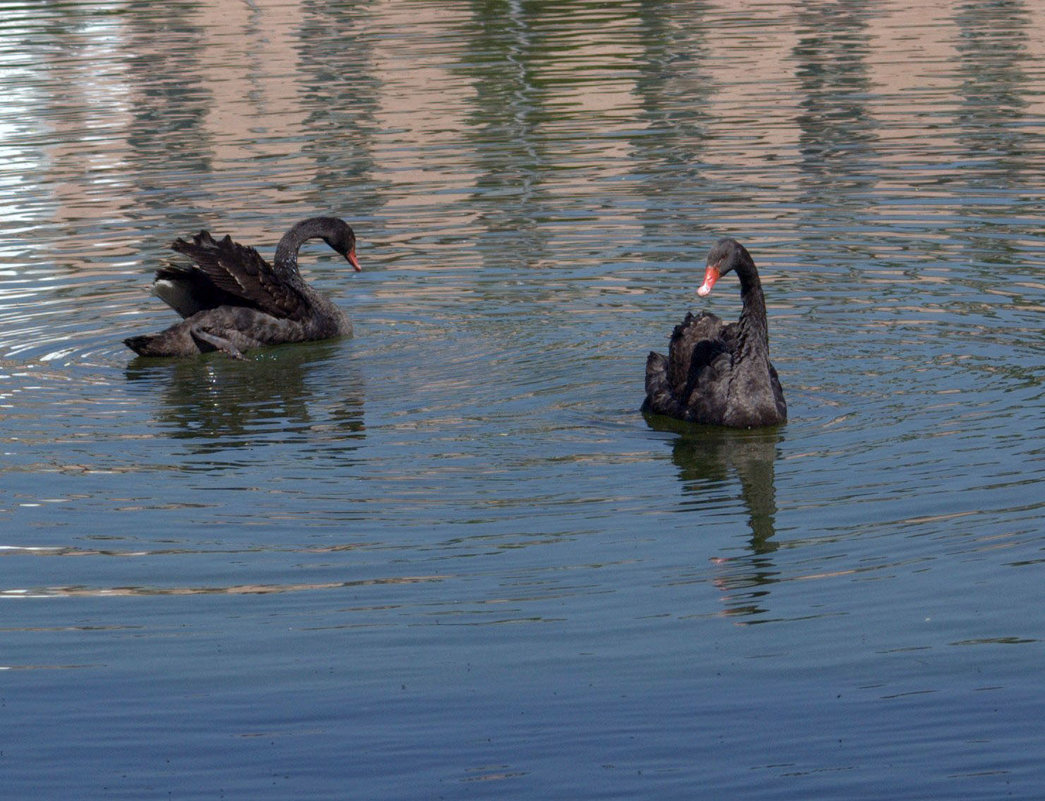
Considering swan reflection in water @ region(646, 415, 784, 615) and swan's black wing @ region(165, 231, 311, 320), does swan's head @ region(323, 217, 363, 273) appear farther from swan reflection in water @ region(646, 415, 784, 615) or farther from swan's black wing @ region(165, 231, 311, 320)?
swan reflection in water @ region(646, 415, 784, 615)

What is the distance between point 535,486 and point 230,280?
16.9 ft

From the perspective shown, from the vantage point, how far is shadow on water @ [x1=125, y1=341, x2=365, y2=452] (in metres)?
11.8

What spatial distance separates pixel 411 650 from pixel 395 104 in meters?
20.9

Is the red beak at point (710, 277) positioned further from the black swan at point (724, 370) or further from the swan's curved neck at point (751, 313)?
the swan's curved neck at point (751, 313)

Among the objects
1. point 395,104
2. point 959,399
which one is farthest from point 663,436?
point 395,104

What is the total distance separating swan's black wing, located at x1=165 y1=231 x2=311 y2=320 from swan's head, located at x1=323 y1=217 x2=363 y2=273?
104 centimetres

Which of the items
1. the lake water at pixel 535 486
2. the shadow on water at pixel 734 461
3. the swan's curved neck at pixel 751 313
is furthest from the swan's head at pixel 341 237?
the swan's curved neck at pixel 751 313

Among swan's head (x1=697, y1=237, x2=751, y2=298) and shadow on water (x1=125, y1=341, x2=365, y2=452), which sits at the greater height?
swan's head (x1=697, y1=237, x2=751, y2=298)

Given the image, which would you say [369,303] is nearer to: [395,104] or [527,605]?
[527,605]

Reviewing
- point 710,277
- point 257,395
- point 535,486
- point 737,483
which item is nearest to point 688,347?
point 710,277

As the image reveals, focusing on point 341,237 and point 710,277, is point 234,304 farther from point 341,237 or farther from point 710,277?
point 710,277

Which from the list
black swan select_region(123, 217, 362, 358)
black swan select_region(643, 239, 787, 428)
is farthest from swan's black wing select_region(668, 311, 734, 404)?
black swan select_region(123, 217, 362, 358)

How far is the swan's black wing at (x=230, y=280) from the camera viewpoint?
14.4 m

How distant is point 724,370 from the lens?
11.4 meters
